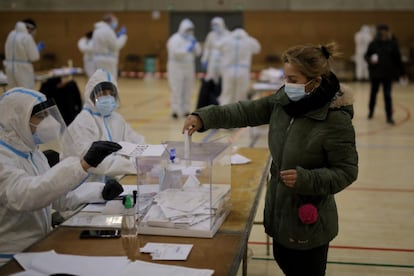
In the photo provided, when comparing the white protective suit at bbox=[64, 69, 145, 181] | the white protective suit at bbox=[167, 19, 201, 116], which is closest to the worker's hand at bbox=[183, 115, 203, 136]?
the white protective suit at bbox=[64, 69, 145, 181]

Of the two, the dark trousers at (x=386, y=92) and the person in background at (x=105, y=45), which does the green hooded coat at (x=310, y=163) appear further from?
the person in background at (x=105, y=45)

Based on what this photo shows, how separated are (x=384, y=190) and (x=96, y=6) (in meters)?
16.8

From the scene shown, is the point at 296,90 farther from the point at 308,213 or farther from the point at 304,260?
the point at 304,260

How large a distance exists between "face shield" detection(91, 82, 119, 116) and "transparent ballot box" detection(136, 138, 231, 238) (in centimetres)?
139

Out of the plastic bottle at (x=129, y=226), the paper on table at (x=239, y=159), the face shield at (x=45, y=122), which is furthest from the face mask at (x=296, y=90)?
the paper on table at (x=239, y=159)

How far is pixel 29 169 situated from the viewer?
2.81 metres

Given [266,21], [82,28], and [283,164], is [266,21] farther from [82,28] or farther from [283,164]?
[283,164]

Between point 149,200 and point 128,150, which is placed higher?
point 128,150

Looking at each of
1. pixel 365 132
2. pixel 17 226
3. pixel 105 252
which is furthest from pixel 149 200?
pixel 365 132

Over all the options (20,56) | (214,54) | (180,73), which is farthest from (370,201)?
(20,56)

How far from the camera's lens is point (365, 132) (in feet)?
32.1

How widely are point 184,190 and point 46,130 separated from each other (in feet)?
2.47

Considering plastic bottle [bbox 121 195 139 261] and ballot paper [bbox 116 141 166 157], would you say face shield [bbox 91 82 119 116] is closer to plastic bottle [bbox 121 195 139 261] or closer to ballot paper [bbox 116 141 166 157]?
ballot paper [bbox 116 141 166 157]

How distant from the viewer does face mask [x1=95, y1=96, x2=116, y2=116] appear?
419 centimetres
